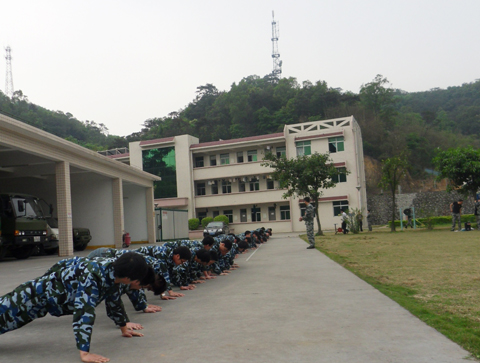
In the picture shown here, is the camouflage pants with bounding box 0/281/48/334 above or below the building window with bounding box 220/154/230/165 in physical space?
below

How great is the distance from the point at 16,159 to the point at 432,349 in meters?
19.8

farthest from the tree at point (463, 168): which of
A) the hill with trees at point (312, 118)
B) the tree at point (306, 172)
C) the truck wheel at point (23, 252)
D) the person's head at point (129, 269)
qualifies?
the hill with trees at point (312, 118)

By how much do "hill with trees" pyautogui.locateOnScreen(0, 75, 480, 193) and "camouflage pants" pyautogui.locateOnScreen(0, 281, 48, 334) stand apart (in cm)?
5543

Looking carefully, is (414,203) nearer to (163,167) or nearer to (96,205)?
(163,167)

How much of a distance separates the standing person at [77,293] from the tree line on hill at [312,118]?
54662 millimetres

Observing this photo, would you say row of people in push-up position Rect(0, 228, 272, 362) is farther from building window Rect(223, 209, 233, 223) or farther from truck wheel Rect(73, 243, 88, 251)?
building window Rect(223, 209, 233, 223)

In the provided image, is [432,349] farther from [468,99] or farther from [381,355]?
[468,99]

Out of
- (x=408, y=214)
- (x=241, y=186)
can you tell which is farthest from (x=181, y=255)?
(x=241, y=186)

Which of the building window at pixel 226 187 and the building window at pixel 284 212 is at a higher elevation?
the building window at pixel 226 187

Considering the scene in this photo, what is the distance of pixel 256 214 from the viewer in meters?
46.2

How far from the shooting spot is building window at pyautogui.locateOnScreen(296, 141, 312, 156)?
43.3m

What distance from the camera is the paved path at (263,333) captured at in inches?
140

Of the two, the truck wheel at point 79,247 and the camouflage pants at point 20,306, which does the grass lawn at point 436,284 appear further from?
the truck wheel at point 79,247

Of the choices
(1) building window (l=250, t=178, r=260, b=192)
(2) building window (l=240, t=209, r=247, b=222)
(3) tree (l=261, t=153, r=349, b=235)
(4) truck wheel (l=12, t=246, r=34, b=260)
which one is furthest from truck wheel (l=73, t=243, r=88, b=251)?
(1) building window (l=250, t=178, r=260, b=192)
